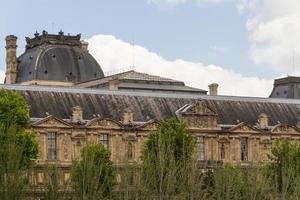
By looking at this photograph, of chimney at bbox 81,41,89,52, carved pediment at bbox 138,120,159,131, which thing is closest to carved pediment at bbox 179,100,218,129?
carved pediment at bbox 138,120,159,131

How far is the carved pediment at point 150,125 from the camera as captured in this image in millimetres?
96438

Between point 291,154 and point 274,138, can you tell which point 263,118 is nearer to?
point 274,138

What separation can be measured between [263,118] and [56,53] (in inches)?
1698

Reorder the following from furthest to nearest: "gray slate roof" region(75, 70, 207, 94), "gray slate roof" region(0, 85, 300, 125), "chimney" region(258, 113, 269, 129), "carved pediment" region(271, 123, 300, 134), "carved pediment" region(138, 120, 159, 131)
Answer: "gray slate roof" region(75, 70, 207, 94), "carved pediment" region(271, 123, 300, 134), "chimney" region(258, 113, 269, 129), "carved pediment" region(138, 120, 159, 131), "gray slate roof" region(0, 85, 300, 125)

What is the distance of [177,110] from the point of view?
10019 centimetres

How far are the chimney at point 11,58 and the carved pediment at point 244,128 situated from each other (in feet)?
136

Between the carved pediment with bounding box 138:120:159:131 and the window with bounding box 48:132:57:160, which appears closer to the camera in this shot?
the window with bounding box 48:132:57:160

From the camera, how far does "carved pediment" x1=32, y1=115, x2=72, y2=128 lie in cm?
9165

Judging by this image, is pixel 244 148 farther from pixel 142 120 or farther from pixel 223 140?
pixel 142 120

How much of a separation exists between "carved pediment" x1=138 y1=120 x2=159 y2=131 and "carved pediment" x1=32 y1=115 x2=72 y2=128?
277 inches

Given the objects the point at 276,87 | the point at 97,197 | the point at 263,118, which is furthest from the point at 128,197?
the point at 276,87

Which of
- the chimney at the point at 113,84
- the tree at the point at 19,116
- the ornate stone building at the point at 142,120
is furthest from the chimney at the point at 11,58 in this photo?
the tree at the point at 19,116

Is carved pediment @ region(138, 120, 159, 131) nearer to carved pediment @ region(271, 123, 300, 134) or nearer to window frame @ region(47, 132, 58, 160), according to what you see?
window frame @ region(47, 132, 58, 160)

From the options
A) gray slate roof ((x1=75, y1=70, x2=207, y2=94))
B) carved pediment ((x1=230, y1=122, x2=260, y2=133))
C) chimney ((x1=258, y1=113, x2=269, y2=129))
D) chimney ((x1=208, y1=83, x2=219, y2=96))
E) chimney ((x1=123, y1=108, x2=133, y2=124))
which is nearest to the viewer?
chimney ((x1=123, y1=108, x2=133, y2=124))
